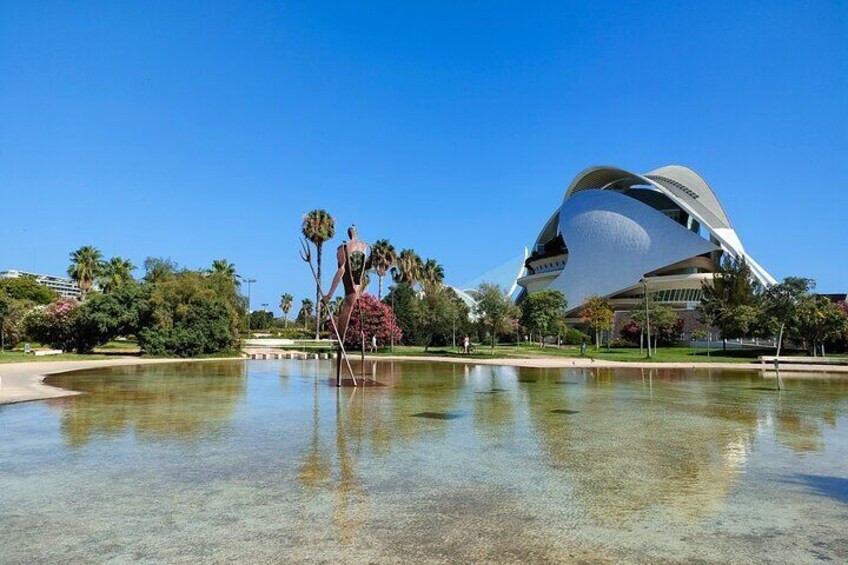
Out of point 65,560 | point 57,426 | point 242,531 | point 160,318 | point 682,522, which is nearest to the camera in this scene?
point 65,560

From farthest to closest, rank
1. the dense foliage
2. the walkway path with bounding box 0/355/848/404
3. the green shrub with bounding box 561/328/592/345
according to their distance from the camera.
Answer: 1. the dense foliage
2. the green shrub with bounding box 561/328/592/345
3. the walkway path with bounding box 0/355/848/404

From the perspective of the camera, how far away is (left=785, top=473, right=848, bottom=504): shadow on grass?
5.76 metres

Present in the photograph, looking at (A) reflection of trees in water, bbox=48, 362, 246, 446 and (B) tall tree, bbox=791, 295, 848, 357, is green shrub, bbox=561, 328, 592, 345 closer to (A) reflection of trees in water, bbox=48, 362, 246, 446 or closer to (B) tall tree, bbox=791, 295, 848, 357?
(B) tall tree, bbox=791, 295, 848, 357

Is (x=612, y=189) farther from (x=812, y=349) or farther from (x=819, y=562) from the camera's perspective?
(x=819, y=562)

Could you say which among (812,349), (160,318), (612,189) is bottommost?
(812,349)

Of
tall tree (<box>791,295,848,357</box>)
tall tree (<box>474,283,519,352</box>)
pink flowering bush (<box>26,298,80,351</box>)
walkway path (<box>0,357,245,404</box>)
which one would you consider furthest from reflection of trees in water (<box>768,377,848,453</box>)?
pink flowering bush (<box>26,298,80,351</box>)

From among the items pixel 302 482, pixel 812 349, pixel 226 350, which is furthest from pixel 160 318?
pixel 812 349

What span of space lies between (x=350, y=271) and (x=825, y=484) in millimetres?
12034

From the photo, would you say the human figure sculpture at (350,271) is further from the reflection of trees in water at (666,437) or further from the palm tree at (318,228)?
the palm tree at (318,228)

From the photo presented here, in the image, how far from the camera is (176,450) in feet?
25.5

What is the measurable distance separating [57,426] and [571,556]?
9.08 meters

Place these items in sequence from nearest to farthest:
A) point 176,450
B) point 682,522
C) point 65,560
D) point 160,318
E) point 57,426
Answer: point 65,560 < point 682,522 < point 176,450 < point 57,426 < point 160,318

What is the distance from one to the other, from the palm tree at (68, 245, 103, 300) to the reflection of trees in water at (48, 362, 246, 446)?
43.3 meters

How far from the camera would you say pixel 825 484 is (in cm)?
621
